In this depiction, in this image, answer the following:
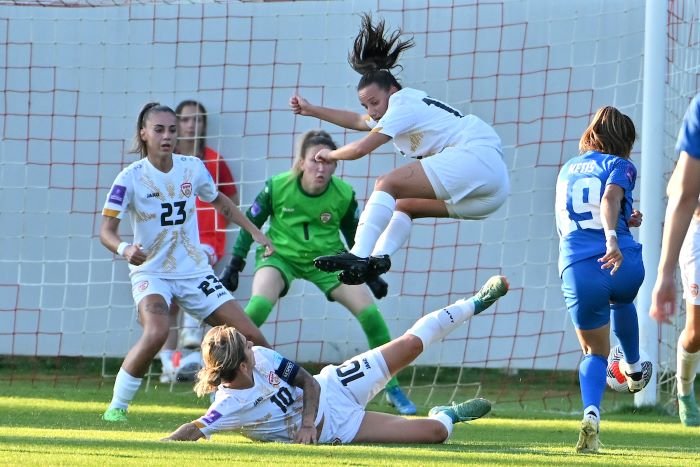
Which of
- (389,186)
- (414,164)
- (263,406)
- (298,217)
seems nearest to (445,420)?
(263,406)

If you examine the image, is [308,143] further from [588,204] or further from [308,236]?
[588,204]

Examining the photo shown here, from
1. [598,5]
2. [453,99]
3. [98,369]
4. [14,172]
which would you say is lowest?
[98,369]

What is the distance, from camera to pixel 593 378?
6512 millimetres

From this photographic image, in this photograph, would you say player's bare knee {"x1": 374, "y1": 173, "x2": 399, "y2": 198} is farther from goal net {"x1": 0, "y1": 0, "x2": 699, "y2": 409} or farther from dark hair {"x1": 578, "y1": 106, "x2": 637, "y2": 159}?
goal net {"x1": 0, "y1": 0, "x2": 699, "y2": 409}

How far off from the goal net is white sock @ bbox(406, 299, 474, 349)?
3.45 m

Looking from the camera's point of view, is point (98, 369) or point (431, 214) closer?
point (431, 214)

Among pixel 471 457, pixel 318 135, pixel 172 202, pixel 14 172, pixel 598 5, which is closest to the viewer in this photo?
pixel 471 457

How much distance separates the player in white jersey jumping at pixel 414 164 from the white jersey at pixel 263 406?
673mm

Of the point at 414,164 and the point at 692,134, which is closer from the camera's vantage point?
the point at 692,134

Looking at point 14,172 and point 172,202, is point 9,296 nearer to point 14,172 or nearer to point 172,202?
point 14,172

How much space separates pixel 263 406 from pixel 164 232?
229 centimetres

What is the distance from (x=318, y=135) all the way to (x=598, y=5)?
3.01 meters

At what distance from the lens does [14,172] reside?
38.3 feet

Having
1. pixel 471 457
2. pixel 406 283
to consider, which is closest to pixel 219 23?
pixel 406 283
